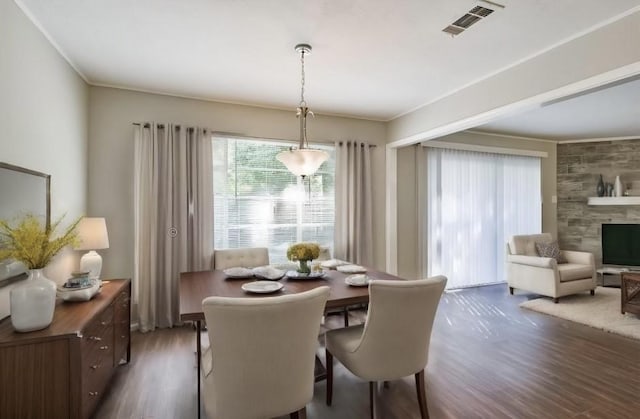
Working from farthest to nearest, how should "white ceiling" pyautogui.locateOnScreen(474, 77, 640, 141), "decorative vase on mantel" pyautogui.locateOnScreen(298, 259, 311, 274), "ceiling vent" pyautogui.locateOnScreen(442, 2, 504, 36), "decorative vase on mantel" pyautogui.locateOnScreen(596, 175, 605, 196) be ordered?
"decorative vase on mantel" pyautogui.locateOnScreen(596, 175, 605, 196), "white ceiling" pyautogui.locateOnScreen(474, 77, 640, 141), "decorative vase on mantel" pyautogui.locateOnScreen(298, 259, 311, 274), "ceiling vent" pyautogui.locateOnScreen(442, 2, 504, 36)

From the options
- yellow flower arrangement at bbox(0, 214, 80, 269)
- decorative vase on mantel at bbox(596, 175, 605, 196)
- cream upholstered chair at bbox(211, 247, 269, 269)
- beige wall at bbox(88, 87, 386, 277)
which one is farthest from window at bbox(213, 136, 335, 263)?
decorative vase on mantel at bbox(596, 175, 605, 196)

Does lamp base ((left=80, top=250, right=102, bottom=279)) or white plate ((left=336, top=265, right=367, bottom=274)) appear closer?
lamp base ((left=80, top=250, right=102, bottom=279))

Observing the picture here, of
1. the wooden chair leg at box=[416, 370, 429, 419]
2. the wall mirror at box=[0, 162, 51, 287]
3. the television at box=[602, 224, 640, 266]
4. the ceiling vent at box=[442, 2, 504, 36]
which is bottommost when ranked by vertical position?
the wooden chair leg at box=[416, 370, 429, 419]

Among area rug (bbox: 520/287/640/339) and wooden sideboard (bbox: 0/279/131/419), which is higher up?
wooden sideboard (bbox: 0/279/131/419)

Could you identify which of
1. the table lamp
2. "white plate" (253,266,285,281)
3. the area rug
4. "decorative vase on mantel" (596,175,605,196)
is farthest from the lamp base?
"decorative vase on mantel" (596,175,605,196)

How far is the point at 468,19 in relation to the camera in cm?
220

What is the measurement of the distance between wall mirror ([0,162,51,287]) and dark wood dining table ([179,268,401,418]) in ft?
3.11

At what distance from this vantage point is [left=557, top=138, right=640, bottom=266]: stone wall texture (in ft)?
18.4

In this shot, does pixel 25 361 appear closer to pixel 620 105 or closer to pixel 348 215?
pixel 348 215

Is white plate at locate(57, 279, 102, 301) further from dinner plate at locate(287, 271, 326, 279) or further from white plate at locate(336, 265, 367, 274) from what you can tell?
white plate at locate(336, 265, 367, 274)

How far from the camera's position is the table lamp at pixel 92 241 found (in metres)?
2.66

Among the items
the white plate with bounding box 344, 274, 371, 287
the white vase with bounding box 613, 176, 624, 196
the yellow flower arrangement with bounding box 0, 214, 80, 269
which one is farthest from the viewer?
the white vase with bounding box 613, 176, 624, 196

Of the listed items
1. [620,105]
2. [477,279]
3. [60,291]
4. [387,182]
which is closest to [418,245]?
[387,182]

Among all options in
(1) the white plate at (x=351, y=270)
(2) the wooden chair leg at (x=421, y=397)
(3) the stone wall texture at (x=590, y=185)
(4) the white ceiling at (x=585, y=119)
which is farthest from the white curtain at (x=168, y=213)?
(3) the stone wall texture at (x=590, y=185)
